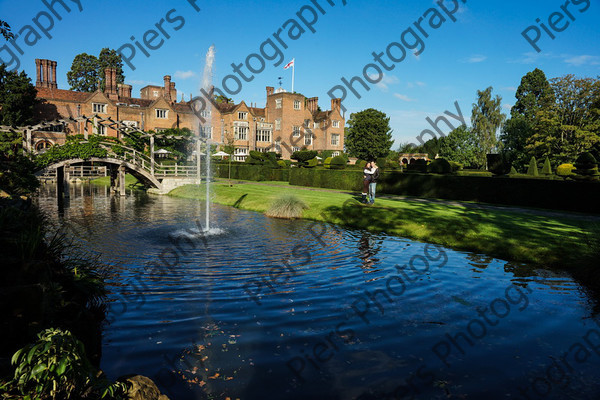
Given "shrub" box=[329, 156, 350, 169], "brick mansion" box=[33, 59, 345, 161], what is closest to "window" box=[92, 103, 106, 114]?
"brick mansion" box=[33, 59, 345, 161]

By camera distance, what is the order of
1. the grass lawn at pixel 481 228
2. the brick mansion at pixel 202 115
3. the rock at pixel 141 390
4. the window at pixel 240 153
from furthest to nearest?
the window at pixel 240 153 < the brick mansion at pixel 202 115 < the grass lawn at pixel 481 228 < the rock at pixel 141 390

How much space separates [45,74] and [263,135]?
1375 inches

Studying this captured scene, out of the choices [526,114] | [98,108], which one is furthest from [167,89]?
[526,114]

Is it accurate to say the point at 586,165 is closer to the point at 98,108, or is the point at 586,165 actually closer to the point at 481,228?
the point at 481,228

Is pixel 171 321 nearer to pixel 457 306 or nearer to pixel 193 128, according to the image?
pixel 457 306

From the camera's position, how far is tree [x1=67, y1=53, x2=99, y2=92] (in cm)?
8581

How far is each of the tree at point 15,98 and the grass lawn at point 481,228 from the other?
4094 centimetres

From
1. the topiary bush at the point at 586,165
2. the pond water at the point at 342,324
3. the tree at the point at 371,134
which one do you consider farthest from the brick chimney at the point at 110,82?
the topiary bush at the point at 586,165

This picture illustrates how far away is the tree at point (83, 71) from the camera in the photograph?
282 feet

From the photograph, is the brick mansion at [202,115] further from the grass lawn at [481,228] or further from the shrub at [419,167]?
the grass lawn at [481,228]

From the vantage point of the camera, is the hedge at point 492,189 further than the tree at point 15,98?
No

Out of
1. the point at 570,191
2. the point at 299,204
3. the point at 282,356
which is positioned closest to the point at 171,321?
the point at 282,356

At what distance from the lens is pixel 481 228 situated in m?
14.3

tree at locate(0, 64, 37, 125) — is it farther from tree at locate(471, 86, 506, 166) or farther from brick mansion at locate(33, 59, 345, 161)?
tree at locate(471, 86, 506, 166)
